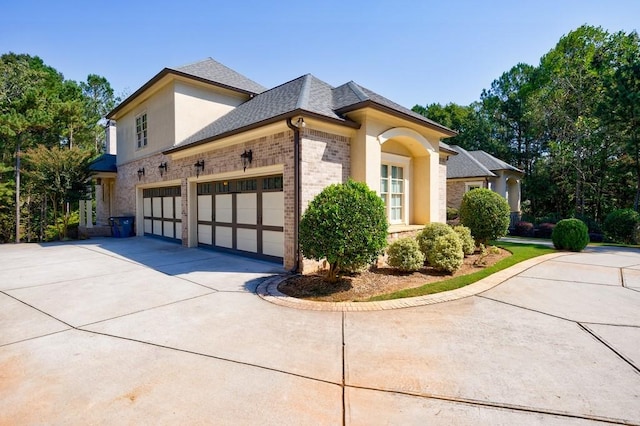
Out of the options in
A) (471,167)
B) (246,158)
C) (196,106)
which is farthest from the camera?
(471,167)

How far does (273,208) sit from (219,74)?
29.3ft

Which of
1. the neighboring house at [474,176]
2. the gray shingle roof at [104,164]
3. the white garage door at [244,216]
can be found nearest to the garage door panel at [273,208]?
the white garage door at [244,216]

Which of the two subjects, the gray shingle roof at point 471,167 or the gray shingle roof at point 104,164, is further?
the gray shingle roof at point 471,167

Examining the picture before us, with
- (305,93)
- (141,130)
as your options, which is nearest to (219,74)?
(141,130)

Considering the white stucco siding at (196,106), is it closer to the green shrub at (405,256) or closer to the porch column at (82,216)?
the porch column at (82,216)

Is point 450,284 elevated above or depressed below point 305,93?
below

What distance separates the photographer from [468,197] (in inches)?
413

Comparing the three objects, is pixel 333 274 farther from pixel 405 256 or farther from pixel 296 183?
pixel 296 183

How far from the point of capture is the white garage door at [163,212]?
13.0m

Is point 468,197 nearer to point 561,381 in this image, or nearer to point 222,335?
point 561,381

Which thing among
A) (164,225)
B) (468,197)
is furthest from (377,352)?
(164,225)

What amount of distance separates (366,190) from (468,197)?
5.83m

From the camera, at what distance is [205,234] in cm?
1141

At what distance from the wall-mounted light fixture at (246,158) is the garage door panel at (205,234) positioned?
346cm
